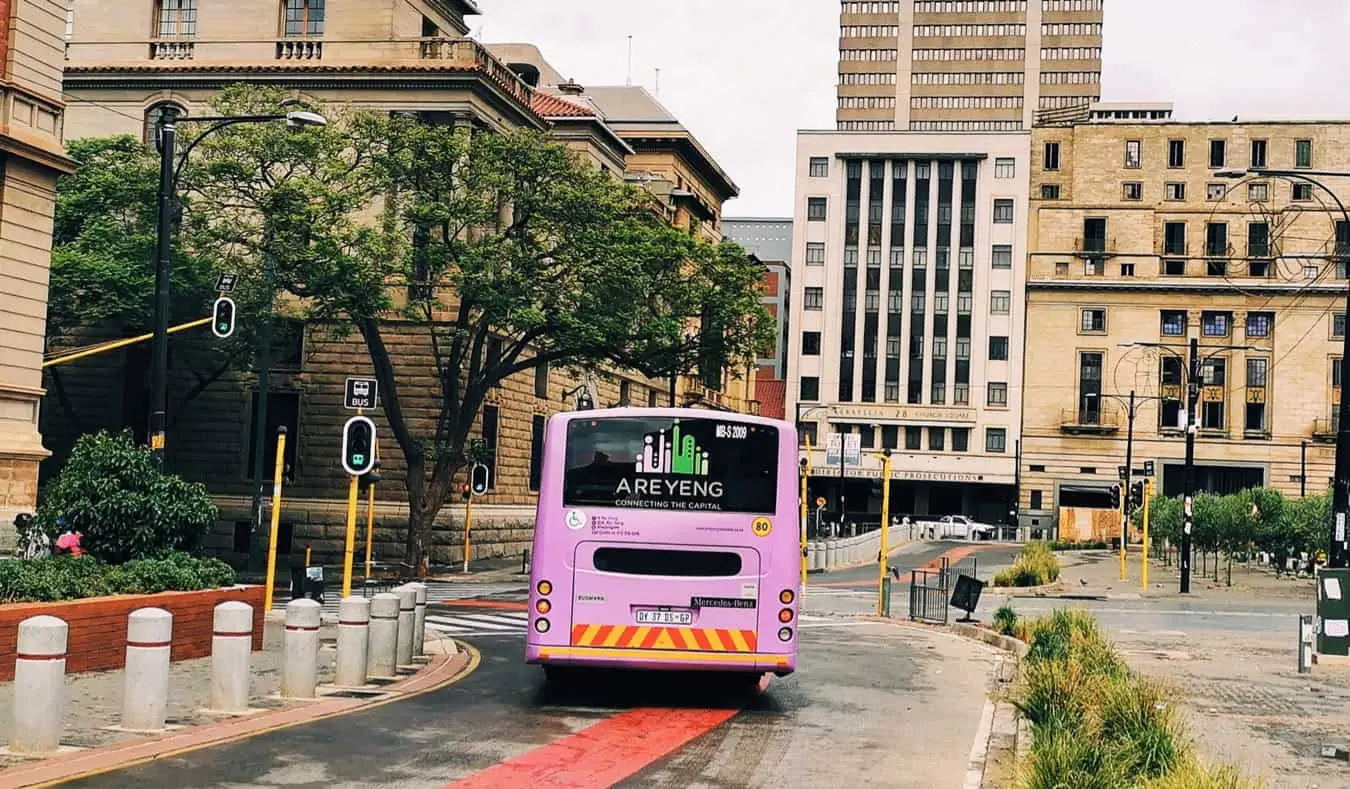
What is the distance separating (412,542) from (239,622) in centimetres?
2836

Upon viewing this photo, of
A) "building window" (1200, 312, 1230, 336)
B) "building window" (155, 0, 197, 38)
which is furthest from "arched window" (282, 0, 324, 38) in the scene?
"building window" (1200, 312, 1230, 336)

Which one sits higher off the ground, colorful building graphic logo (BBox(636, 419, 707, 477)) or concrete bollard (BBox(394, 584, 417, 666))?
colorful building graphic logo (BBox(636, 419, 707, 477))

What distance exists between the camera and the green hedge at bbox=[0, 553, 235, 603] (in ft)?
48.5

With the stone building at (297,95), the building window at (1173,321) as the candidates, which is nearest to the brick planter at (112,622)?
the stone building at (297,95)

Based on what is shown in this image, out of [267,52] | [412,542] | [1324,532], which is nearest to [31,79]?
[412,542]

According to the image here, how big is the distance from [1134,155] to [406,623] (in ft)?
294

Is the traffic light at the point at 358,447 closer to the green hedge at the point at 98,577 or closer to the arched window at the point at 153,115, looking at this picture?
the green hedge at the point at 98,577

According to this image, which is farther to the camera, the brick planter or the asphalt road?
the brick planter

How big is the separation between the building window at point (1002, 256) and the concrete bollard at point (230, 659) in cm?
9069

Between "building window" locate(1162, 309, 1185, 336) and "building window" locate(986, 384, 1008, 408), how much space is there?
415 inches

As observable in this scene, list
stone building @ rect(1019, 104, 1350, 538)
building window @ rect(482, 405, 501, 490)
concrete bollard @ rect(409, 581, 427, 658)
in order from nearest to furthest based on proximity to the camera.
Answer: concrete bollard @ rect(409, 581, 427, 658), building window @ rect(482, 405, 501, 490), stone building @ rect(1019, 104, 1350, 538)

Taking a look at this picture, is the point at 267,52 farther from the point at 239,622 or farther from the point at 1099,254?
the point at 1099,254

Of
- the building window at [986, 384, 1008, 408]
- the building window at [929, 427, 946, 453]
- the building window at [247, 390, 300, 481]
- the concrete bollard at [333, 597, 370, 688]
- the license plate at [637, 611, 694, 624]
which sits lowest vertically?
the concrete bollard at [333, 597, 370, 688]

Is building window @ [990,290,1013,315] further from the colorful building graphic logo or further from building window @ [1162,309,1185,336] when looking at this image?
the colorful building graphic logo
